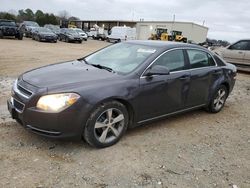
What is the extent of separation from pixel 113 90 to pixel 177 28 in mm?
55752

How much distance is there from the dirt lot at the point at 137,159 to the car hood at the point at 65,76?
0.88m

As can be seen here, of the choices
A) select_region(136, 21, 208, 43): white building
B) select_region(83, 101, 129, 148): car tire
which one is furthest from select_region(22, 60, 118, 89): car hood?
select_region(136, 21, 208, 43): white building

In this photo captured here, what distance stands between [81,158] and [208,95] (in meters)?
3.10

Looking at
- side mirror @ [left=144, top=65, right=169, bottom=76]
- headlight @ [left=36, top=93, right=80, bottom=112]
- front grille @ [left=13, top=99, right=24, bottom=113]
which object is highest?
side mirror @ [left=144, top=65, right=169, bottom=76]

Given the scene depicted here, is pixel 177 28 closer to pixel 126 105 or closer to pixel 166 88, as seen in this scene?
pixel 166 88

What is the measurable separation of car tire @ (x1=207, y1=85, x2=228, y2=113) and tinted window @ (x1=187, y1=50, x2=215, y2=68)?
2.10ft

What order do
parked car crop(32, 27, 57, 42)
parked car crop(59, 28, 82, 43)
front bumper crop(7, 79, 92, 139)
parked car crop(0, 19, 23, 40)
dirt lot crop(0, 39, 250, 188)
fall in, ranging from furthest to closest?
1. parked car crop(59, 28, 82, 43)
2. parked car crop(32, 27, 57, 42)
3. parked car crop(0, 19, 23, 40)
4. front bumper crop(7, 79, 92, 139)
5. dirt lot crop(0, 39, 250, 188)

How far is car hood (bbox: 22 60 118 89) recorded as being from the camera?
12.6 feet

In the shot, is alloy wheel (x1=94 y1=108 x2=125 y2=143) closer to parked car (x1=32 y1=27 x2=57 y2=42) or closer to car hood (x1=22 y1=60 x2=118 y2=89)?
car hood (x1=22 y1=60 x2=118 y2=89)

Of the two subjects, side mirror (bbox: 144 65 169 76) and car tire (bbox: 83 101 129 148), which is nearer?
car tire (bbox: 83 101 129 148)

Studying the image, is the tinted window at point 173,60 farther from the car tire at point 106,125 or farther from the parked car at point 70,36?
the parked car at point 70,36

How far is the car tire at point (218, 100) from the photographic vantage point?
6.05 meters

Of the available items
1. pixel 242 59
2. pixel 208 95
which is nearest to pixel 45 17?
pixel 242 59

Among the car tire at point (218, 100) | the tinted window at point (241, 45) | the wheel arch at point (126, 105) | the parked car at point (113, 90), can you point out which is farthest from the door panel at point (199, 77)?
the tinted window at point (241, 45)
